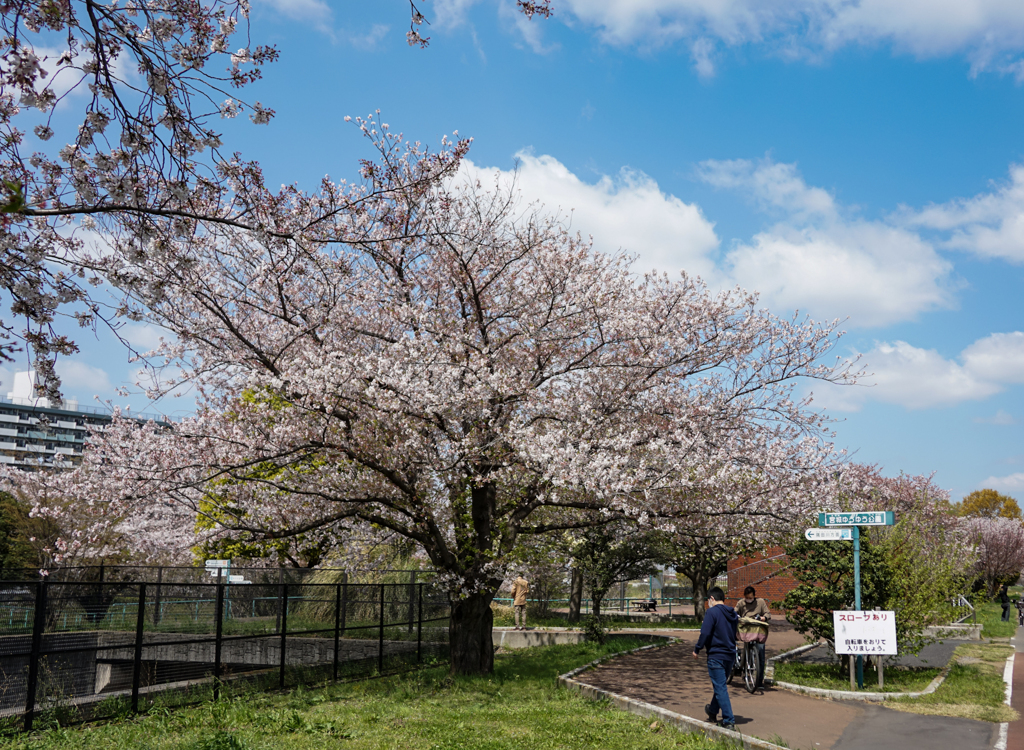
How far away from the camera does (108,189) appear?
235 inches

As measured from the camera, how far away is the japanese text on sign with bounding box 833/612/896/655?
41.6 feet

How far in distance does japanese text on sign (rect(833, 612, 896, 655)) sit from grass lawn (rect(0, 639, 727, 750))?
14.5 ft

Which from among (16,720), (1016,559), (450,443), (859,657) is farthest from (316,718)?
(1016,559)

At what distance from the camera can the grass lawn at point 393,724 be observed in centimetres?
834

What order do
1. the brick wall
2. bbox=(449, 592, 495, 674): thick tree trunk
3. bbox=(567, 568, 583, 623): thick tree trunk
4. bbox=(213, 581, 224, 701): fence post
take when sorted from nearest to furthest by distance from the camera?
bbox=(213, 581, 224, 701): fence post < bbox=(449, 592, 495, 674): thick tree trunk < bbox=(567, 568, 583, 623): thick tree trunk < the brick wall

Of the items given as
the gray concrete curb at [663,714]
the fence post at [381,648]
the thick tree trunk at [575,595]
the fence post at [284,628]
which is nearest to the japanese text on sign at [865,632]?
the gray concrete curb at [663,714]

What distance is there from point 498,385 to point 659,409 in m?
3.93

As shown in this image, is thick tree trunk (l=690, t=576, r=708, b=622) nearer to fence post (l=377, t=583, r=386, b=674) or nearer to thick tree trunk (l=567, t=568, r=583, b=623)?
thick tree trunk (l=567, t=568, r=583, b=623)

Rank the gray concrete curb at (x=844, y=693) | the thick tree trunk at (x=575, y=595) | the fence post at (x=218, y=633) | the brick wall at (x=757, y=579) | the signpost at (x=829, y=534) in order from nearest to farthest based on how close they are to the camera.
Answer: the fence post at (x=218, y=633)
the gray concrete curb at (x=844, y=693)
the signpost at (x=829, y=534)
the thick tree trunk at (x=575, y=595)
the brick wall at (x=757, y=579)

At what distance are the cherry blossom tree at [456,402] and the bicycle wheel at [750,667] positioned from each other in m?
2.42

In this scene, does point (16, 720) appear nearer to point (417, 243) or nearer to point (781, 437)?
point (417, 243)

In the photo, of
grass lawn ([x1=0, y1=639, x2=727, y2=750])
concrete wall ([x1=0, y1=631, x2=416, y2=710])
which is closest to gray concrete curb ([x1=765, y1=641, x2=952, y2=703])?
grass lawn ([x1=0, y1=639, x2=727, y2=750])

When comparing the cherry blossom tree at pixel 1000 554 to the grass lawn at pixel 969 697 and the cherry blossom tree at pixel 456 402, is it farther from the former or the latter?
the cherry blossom tree at pixel 456 402

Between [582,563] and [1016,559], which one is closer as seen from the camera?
[582,563]
